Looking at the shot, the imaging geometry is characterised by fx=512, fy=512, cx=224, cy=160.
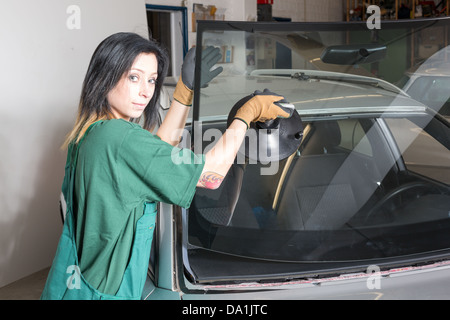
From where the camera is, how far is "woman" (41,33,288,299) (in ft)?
3.75

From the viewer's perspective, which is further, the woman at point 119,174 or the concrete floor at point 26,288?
the concrete floor at point 26,288

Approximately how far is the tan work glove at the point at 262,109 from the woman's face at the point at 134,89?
25cm

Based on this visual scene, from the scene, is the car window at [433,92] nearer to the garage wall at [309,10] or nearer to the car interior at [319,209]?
the car interior at [319,209]

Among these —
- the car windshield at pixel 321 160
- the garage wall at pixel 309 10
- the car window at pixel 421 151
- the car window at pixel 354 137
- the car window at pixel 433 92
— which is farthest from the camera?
the garage wall at pixel 309 10

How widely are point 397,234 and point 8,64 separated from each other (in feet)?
7.61

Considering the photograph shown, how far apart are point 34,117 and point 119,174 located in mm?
2054

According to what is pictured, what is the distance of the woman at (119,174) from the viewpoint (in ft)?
3.75

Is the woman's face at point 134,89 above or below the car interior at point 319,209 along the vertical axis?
above

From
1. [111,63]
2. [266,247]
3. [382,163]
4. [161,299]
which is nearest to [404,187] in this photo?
[382,163]

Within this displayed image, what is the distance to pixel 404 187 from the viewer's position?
1815 mm

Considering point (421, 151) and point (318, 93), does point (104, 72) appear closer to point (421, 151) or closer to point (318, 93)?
point (318, 93)

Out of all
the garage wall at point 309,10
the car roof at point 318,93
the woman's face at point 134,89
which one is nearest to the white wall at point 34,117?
the car roof at point 318,93

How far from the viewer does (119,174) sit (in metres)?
1.15

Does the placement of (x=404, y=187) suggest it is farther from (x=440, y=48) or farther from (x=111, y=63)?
(x=111, y=63)
